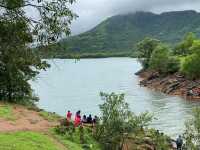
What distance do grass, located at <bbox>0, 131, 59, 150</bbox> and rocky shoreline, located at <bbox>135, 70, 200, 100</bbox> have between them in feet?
266

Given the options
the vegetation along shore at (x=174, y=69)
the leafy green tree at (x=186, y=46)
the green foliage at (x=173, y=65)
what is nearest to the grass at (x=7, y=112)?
the vegetation along shore at (x=174, y=69)

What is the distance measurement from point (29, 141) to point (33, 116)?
11.0 metres

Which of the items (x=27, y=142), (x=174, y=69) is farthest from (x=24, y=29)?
(x=174, y=69)

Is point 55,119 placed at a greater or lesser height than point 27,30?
lesser

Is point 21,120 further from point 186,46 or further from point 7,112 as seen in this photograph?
point 186,46

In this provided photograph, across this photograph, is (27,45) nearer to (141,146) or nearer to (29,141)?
(29,141)

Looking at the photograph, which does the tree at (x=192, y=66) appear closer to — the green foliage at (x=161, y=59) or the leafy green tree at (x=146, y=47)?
the green foliage at (x=161, y=59)

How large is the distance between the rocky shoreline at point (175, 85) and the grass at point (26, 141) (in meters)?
81.1

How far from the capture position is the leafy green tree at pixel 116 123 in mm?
42438

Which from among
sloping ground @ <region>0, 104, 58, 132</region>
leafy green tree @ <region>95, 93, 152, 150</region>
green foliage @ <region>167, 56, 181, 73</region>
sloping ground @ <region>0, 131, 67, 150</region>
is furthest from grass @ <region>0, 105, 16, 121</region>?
green foliage @ <region>167, 56, 181, 73</region>

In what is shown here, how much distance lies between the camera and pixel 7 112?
44.5 meters

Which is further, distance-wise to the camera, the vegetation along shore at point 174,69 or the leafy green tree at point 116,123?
the vegetation along shore at point 174,69

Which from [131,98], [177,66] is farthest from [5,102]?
[177,66]

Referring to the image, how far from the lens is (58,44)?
21750 mm
